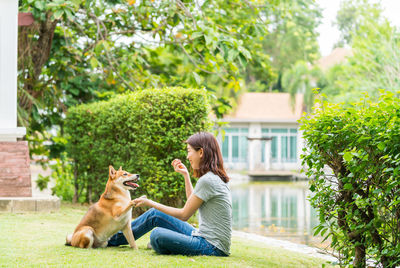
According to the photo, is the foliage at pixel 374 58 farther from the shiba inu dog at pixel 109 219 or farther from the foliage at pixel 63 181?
the shiba inu dog at pixel 109 219

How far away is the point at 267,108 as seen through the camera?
43781 millimetres

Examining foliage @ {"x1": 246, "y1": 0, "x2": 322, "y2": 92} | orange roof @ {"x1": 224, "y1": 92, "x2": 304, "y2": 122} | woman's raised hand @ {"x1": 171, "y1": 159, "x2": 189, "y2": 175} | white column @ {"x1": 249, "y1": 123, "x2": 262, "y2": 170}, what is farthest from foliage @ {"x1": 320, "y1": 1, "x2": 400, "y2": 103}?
woman's raised hand @ {"x1": 171, "y1": 159, "x2": 189, "y2": 175}

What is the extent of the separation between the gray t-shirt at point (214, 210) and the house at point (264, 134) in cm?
3683

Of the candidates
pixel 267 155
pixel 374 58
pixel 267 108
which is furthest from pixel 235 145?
pixel 374 58

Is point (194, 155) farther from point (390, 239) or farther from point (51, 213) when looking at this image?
point (51, 213)

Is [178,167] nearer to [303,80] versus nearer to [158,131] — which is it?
[158,131]

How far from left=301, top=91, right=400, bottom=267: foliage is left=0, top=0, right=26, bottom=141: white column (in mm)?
6671

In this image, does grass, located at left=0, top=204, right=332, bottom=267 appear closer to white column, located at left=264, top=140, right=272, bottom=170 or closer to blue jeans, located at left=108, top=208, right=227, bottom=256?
blue jeans, located at left=108, top=208, right=227, bottom=256

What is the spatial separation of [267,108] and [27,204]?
3544cm

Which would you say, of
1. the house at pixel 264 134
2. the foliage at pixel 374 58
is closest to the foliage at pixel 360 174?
the foliage at pixel 374 58

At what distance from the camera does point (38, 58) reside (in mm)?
13477

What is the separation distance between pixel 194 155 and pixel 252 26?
6855 mm

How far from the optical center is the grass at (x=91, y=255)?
5254 mm

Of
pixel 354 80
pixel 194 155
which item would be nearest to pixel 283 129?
pixel 354 80
